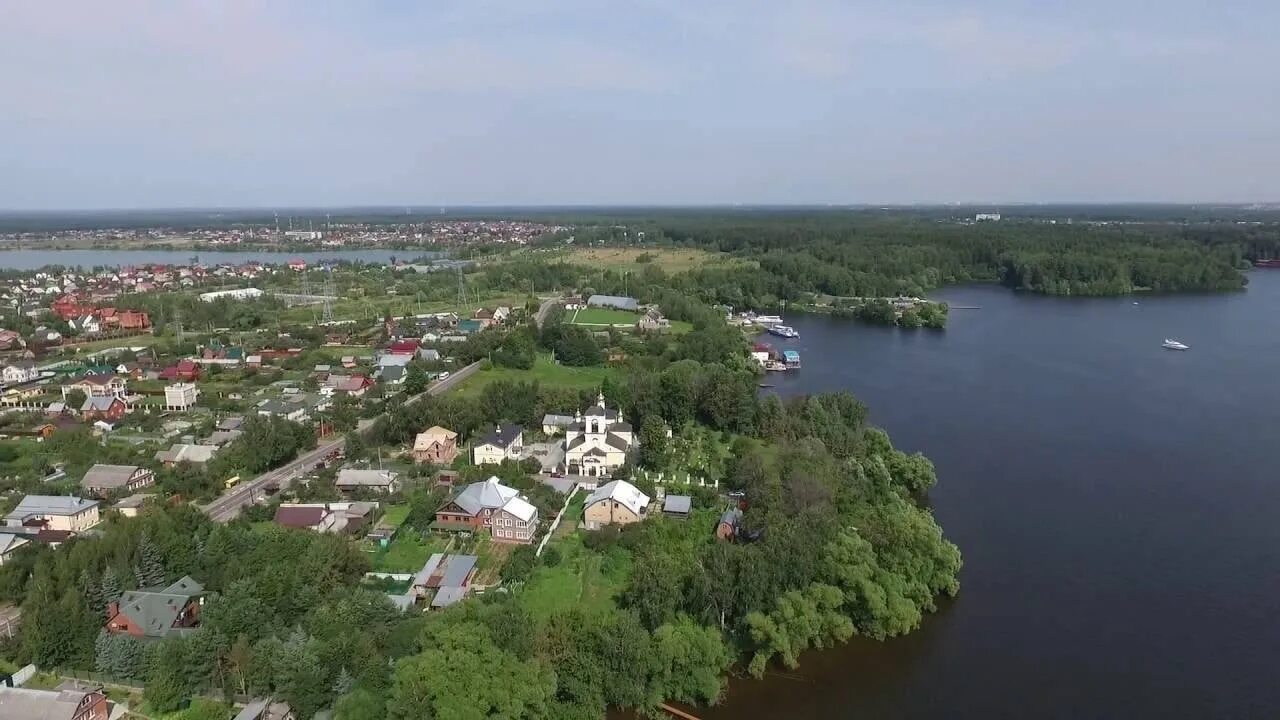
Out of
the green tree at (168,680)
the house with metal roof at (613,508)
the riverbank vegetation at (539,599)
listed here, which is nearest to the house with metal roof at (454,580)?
the riverbank vegetation at (539,599)

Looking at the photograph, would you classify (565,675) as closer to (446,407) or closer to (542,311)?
(446,407)

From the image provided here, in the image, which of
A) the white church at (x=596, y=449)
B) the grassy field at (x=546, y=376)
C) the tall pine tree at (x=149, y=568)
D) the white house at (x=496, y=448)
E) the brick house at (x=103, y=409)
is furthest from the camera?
the grassy field at (x=546, y=376)

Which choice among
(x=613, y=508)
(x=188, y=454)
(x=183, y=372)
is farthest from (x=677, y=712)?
(x=183, y=372)

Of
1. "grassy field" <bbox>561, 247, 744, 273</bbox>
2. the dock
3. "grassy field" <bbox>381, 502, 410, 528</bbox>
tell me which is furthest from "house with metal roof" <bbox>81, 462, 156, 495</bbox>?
"grassy field" <bbox>561, 247, 744, 273</bbox>

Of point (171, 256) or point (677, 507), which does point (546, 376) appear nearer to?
point (677, 507)

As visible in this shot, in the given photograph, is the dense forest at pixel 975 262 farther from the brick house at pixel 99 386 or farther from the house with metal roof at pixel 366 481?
the house with metal roof at pixel 366 481

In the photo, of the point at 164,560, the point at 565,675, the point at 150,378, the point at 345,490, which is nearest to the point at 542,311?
the point at 150,378
